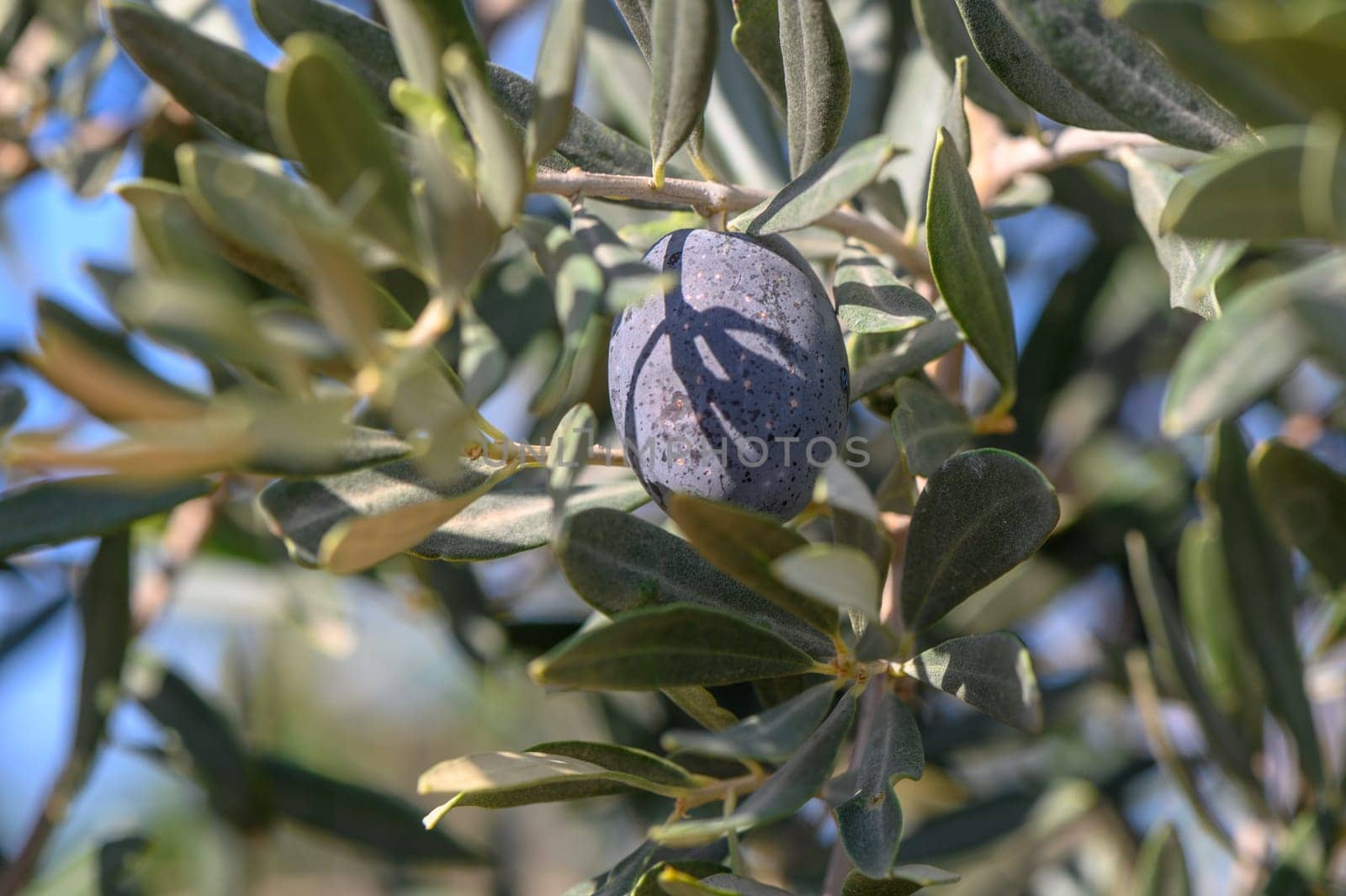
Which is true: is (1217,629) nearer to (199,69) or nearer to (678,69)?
(678,69)

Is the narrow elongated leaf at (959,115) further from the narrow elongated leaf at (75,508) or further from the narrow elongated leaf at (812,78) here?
the narrow elongated leaf at (75,508)

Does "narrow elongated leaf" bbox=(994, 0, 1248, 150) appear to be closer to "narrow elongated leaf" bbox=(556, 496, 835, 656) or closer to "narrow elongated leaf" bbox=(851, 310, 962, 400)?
"narrow elongated leaf" bbox=(851, 310, 962, 400)

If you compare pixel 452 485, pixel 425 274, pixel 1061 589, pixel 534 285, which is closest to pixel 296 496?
pixel 452 485

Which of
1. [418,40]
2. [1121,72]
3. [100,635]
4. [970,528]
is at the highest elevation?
[418,40]

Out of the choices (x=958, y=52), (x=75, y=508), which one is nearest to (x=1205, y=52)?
(x=958, y=52)

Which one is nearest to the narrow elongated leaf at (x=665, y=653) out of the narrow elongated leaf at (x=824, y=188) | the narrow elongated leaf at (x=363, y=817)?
the narrow elongated leaf at (x=824, y=188)

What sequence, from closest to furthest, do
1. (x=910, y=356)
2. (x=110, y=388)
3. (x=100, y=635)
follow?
(x=110, y=388) < (x=910, y=356) < (x=100, y=635)

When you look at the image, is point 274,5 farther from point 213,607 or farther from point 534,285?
point 213,607
